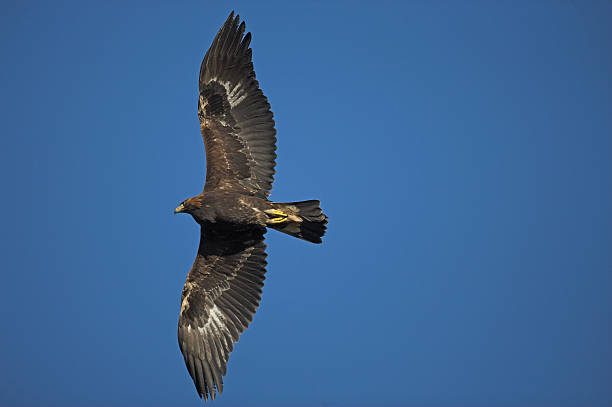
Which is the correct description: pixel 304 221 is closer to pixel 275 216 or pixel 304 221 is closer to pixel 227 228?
pixel 275 216

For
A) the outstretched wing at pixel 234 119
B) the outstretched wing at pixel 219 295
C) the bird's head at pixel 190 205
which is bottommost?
the outstretched wing at pixel 219 295

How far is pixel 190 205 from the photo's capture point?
808 centimetres

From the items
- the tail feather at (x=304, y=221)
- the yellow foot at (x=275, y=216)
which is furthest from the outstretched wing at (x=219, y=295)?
the tail feather at (x=304, y=221)

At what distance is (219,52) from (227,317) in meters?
3.92

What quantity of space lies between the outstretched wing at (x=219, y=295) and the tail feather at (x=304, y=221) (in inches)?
16.8

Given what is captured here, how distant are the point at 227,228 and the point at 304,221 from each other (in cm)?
111

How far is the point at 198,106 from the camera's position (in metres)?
8.63

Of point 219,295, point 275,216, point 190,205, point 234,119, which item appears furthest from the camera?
point 219,295

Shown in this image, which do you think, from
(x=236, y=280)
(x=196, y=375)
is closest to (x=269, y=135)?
(x=236, y=280)

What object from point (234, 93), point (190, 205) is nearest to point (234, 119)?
point (234, 93)

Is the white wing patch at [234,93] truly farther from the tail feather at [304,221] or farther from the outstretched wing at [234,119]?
the tail feather at [304,221]

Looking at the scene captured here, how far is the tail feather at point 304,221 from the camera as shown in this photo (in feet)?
27.2

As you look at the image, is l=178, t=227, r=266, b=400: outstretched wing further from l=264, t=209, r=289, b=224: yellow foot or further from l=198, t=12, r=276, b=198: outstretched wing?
l=198, t=12, r=276, b=198: outstretched wing

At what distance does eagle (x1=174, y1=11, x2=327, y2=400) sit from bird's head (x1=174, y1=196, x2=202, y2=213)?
247 mm
